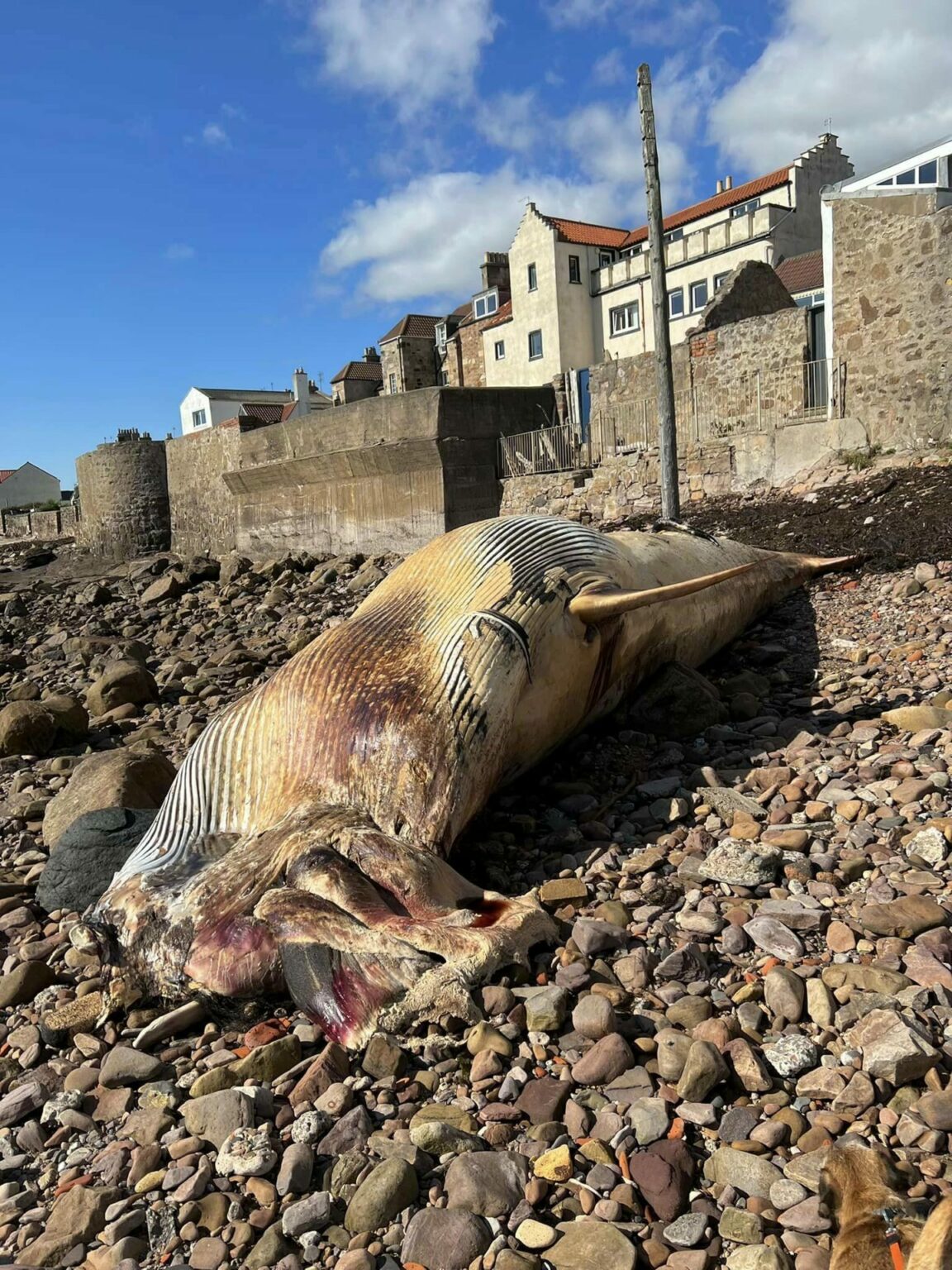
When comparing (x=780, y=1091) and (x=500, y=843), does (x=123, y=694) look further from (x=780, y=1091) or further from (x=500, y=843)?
(x=780, y=1091)

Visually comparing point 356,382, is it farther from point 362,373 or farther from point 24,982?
point 24,982

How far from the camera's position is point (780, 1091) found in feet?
7.98

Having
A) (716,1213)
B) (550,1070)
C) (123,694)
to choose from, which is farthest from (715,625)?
(123,694)

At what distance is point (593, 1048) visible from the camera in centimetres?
269

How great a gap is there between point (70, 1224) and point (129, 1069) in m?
0.65

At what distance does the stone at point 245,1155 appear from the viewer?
8.04 ft

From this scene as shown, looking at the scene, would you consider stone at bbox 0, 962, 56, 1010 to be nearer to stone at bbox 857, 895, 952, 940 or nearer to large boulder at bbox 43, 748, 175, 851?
large boulder at bbox 43, 748, 175, 851

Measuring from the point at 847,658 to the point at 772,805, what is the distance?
2307mm

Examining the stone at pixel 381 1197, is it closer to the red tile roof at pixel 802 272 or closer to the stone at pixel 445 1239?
the stone at pixel 445 1239

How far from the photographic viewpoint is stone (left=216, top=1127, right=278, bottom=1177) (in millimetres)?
2451

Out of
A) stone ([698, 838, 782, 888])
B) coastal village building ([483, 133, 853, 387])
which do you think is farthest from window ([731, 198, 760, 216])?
stone ([698, 838, 782, 888])

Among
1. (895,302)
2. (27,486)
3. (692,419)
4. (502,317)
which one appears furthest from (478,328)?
(27,486)

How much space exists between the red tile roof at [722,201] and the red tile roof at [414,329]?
10.9 meters

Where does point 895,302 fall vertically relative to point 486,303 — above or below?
below
